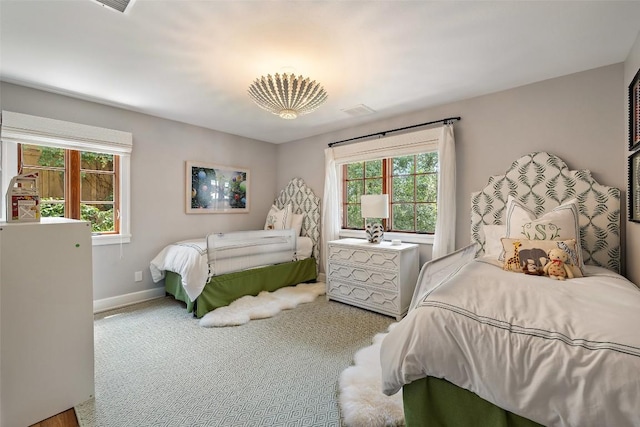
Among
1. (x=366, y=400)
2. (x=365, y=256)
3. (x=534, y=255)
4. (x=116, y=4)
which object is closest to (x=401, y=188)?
(x=365, y=256)

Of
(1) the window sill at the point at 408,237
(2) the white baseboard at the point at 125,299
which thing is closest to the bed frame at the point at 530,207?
(1) the window sill at the point at 408,237

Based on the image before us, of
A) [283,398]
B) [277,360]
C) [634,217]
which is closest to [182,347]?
[277,360]

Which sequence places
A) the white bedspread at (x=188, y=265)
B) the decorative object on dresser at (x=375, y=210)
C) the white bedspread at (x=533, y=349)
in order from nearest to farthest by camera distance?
the white bedspread at (x=533, y=349), the white bedspread at (x=188, y=265), the decorative object on dresser at (x=375, y=210)

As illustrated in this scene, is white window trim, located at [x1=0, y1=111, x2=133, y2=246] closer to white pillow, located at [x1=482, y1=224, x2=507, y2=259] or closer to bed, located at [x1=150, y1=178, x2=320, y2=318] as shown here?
bed, located at [x1=150, y1=178, x2=320, y2=318]

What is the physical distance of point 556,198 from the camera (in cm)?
246

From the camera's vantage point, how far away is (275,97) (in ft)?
7.27

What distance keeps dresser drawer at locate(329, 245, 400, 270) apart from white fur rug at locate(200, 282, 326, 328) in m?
0.63

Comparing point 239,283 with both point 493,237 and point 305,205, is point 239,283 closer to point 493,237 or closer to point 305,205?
point 305,205

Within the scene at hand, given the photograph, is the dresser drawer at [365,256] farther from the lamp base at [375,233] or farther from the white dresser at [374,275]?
the lamp base at [375,233]

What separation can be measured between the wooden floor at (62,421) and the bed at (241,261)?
132 centimetres

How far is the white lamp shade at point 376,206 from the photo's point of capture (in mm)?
3348

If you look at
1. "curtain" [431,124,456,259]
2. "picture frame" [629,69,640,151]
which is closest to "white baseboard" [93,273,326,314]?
"curtain" [431,124,456,259]

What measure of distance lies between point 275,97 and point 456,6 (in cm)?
133

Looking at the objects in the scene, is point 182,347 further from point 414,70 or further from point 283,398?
point 414,70
